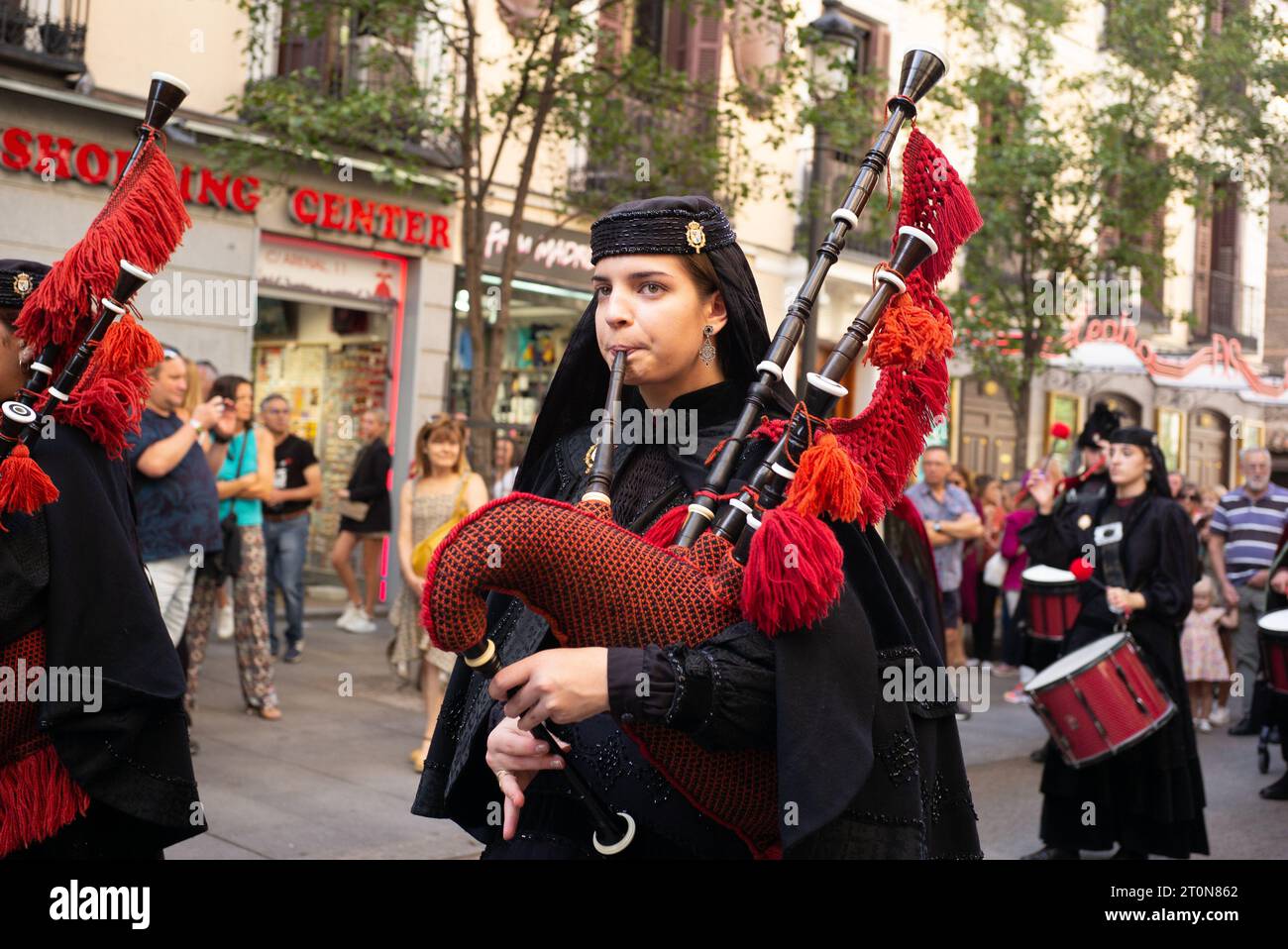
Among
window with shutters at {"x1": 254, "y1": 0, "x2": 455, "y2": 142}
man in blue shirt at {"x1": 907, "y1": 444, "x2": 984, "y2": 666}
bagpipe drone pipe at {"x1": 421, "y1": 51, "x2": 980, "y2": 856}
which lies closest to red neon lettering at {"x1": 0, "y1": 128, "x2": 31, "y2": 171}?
window with shutters at {"x1": 254, "y1": 0, "x2": 455, "y2": 142}

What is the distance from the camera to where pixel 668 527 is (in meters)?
2.08

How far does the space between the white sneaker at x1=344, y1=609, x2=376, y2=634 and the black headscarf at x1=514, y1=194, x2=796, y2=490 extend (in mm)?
9711

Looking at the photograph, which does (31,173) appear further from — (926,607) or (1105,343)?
(1105,343)

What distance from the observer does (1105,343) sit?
60.5 ft

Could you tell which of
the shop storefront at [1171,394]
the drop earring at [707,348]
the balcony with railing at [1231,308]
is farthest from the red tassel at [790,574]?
the balcony with railing at [1231,308]

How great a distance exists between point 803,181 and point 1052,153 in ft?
12.5

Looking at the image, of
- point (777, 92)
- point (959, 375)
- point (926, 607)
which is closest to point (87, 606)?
point (926, 607)

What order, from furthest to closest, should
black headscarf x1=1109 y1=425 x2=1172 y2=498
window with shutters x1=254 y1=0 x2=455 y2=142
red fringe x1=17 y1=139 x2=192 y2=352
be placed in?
window with shutters x1=254 y1=0 x2=455 y2=142, black headscarf x1=1109 y1=425 x2=1172 y2=498, red fringe x1=17 y1=139 x2=192 y2=352

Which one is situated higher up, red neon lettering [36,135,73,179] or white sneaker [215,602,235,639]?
red neon lettering [36,135,73,179]

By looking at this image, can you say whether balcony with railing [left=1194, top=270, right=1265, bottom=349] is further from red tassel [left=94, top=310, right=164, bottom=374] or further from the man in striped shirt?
red tassel [left=94, top=310, right=164, bottom=374]

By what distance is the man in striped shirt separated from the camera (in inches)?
394

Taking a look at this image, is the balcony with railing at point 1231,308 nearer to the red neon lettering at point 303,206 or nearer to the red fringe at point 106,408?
the red neon lettering at point 303,206

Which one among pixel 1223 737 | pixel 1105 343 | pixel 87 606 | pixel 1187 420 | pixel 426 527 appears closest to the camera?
pixel 87 606

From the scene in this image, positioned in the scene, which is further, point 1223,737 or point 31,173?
point 31,173
